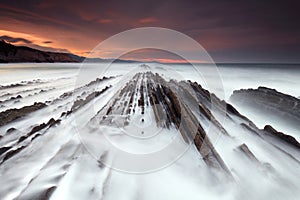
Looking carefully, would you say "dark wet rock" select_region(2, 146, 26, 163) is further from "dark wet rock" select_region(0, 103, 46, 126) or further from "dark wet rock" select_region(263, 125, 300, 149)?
"dark wet rock" select_region(263, 125, 300, 149)

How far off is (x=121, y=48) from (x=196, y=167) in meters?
3.11

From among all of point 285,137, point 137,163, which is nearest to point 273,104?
point 285,137

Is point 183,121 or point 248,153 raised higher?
point 183,121

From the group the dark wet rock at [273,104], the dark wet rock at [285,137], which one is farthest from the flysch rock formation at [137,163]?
Result: the dark wet rock at [273,104]

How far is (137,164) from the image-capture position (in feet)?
7.96

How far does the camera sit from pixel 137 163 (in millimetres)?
2447

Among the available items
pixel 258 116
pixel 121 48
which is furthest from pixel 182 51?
pixel 258 116

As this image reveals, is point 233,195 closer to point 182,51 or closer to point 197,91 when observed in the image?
point 182,51

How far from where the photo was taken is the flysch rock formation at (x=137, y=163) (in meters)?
1.97

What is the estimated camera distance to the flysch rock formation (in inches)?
77.4

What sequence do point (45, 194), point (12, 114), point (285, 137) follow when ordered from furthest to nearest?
point (12, 114)
point (285, 137)
point (45, 194)

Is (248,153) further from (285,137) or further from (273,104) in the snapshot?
(273,104)

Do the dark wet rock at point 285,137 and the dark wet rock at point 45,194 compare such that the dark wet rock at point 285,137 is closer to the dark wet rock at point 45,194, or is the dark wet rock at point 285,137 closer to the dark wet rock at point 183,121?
the dark wet rock at point 183,121

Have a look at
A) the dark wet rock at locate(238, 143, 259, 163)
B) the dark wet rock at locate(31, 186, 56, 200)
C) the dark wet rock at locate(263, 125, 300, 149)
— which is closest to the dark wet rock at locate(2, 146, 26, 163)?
the dark wet rock at locate(31, 186, 56, 200)
